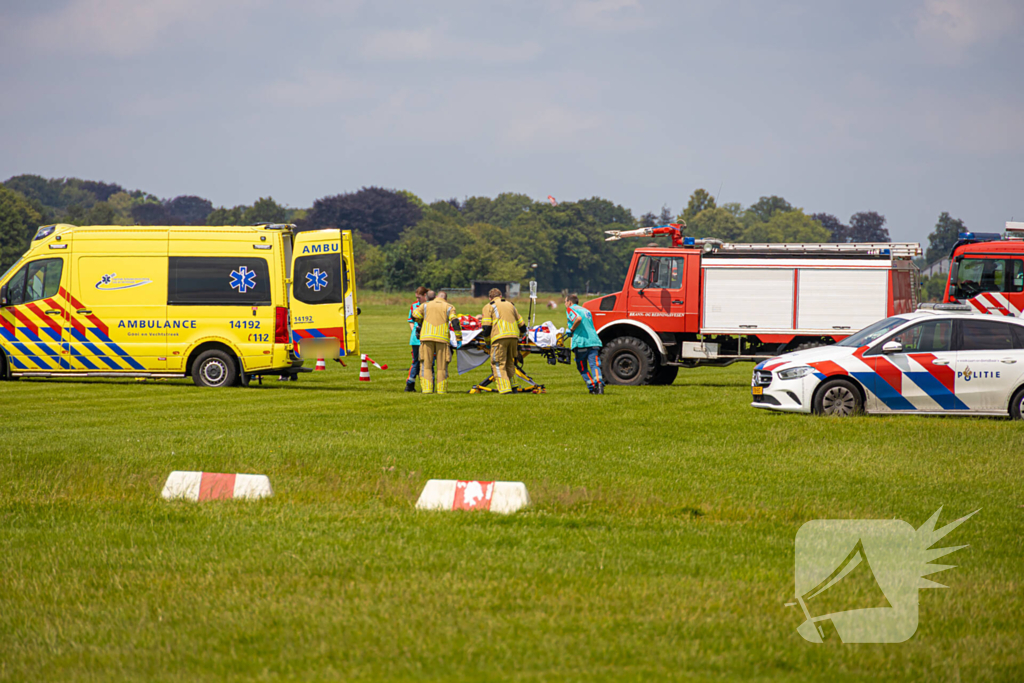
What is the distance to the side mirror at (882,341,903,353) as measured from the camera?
13.5 meters

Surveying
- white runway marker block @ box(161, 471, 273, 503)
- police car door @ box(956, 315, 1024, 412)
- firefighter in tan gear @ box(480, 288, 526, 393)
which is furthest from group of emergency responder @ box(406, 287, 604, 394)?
white runway marker block @ box(161, 471, 273, 503)

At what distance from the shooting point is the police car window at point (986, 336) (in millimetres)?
13500

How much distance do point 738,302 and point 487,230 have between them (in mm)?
113629

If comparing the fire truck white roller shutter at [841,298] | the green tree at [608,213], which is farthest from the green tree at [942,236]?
the fire truck white roller shutter at [841,298]

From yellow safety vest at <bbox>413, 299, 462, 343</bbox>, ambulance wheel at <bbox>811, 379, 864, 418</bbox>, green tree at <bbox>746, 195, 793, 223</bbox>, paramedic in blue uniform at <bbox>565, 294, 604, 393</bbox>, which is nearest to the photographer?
ambulance wheel at <bbox>811, 379, 864, 418</bbox>

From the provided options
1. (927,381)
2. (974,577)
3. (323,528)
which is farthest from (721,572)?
(927,381)

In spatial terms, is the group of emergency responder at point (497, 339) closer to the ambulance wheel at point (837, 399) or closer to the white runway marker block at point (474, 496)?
the ambulance wheel at point (837, 399)

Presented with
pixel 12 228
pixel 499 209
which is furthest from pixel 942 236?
pixel 12 228

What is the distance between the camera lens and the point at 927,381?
44.1ft

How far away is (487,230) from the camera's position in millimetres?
132500

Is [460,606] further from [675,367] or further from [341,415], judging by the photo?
[675,367]

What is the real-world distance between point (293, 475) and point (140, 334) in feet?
35.2

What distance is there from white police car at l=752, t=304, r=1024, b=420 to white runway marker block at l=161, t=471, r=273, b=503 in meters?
8.27

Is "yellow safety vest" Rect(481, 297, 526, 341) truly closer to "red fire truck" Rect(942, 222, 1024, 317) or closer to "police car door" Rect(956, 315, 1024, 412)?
"police car door" Rect(956, 315, 1024, 412)
